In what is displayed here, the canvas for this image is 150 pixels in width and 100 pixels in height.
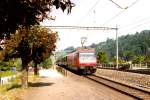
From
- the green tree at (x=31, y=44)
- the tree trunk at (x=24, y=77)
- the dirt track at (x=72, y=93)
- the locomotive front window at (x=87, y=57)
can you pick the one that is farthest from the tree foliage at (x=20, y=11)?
the locomotive front window at (x=87, y=57)

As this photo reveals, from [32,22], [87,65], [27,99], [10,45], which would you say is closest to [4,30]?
[32,22]

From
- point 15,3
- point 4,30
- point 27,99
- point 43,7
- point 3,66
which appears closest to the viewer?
point 15,3

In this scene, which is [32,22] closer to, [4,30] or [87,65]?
[4,30]

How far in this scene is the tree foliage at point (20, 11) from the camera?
7318 millimetres

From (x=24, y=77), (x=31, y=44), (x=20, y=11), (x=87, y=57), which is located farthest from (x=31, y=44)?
(x=87, y=57)

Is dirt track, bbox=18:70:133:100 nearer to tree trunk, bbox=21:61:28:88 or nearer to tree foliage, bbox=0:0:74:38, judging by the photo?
tree trunk, bbox=21:61:28:88

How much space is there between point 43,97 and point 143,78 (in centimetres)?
1581

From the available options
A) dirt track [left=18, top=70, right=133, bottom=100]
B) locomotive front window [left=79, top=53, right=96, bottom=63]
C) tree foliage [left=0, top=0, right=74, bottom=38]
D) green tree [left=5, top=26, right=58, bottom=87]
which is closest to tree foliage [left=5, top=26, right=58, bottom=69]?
green tree [left=5, top=26, right=58, bottom=87]

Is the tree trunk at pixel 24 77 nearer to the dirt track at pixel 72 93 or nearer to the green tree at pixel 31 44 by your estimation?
the green tree at pixel 31 44

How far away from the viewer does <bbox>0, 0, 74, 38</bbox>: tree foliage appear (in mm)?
7318

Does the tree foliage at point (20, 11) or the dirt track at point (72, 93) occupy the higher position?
the tree foliage at point (20, 11)

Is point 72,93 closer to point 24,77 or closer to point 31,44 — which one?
point 31,44

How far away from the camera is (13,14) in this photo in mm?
7555

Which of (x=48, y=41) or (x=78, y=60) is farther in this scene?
(x=78, y=60)
